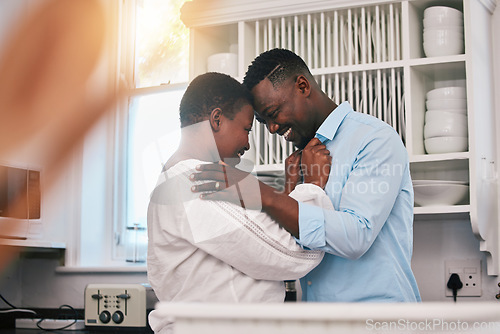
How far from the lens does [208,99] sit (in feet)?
3.40

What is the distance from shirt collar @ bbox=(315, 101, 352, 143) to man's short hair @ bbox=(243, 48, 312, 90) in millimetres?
127

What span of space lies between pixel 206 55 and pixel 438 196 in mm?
996

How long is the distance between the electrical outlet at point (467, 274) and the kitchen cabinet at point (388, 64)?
0.10 meters

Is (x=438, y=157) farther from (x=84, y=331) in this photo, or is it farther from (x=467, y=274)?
(x=84, y=331)

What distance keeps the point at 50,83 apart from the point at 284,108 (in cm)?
111

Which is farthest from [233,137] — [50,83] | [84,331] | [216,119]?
[84,331]

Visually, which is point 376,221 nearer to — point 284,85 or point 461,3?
point 284,85

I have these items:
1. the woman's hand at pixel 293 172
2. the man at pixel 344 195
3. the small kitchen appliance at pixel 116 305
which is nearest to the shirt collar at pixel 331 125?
the man at pixel 344 195

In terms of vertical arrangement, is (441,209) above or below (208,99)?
below

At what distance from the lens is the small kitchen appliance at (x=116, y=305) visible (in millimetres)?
1891

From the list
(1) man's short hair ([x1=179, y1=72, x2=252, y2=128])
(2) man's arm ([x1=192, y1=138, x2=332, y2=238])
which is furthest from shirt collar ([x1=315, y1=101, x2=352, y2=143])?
(2) man's arm ([x1=192, y1=138, x2=332, y2=238])

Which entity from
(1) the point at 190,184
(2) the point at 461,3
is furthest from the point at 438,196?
(1) the point at 190,184

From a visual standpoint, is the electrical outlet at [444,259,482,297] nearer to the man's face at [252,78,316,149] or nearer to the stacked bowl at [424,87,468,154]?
the stacked bowl at [424,87,468,154]

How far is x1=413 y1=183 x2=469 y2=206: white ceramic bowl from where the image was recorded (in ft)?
5.72
